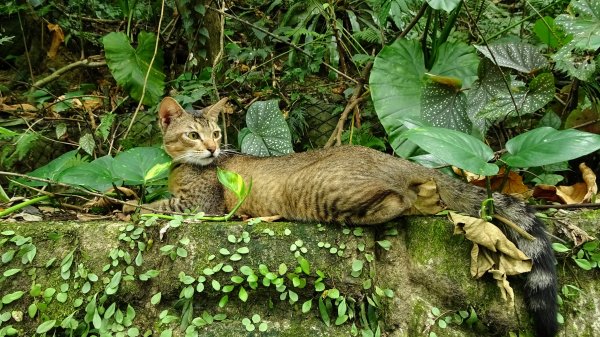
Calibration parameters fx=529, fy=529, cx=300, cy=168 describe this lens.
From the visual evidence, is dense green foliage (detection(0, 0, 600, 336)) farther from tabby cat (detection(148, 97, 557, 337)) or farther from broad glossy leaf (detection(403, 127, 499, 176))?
tabby cat (detection(148, 97, 557, 337))

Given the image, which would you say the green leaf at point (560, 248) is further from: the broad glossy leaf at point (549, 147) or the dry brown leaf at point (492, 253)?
the broad glossy leaf at point (549, 147)

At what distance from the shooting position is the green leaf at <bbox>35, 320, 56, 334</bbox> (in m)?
2.94

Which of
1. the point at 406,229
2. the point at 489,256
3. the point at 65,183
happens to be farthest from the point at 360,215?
the point at 65,183

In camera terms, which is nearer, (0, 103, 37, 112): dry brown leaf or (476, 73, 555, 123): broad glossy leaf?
(476, 73, 555, 123): broad glossy leaf

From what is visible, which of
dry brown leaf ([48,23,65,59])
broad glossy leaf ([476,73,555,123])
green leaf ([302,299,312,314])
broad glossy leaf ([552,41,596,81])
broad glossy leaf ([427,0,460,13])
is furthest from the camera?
dry brown leaf ([48,23,65,59])

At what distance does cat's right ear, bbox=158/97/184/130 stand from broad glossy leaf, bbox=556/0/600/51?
10.2 ft

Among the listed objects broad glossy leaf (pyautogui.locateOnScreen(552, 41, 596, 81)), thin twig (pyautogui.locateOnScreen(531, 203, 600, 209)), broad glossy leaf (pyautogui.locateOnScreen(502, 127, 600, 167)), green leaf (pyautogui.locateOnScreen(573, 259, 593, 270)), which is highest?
broad glossy leaf (pyautogui.locateOnScreen(552, 41, 596, 81))

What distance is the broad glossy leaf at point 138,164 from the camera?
3.70 meters

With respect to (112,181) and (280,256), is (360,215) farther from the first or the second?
(112,181)

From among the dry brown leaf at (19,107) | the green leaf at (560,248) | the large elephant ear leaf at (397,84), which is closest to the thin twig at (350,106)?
the large elephant ear leaf at (397,84)

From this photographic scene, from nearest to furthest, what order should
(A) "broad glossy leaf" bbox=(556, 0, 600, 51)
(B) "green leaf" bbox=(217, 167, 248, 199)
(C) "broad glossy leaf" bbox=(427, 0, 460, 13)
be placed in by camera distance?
(B) "green leaf" bbox=(217, 167, 248, 199), (C) "broad glossy leaf" bbox=(427, 0, 460, 13), (A) "broad glossy leaf" bbox=(556, 0, 600, 51)

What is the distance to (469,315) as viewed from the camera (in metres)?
3.12

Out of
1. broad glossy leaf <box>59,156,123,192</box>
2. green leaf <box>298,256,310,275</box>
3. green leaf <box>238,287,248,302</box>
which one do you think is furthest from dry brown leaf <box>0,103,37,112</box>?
green leaf <box>298,256,310,275</box>

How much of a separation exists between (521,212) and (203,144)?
255 centimetres
